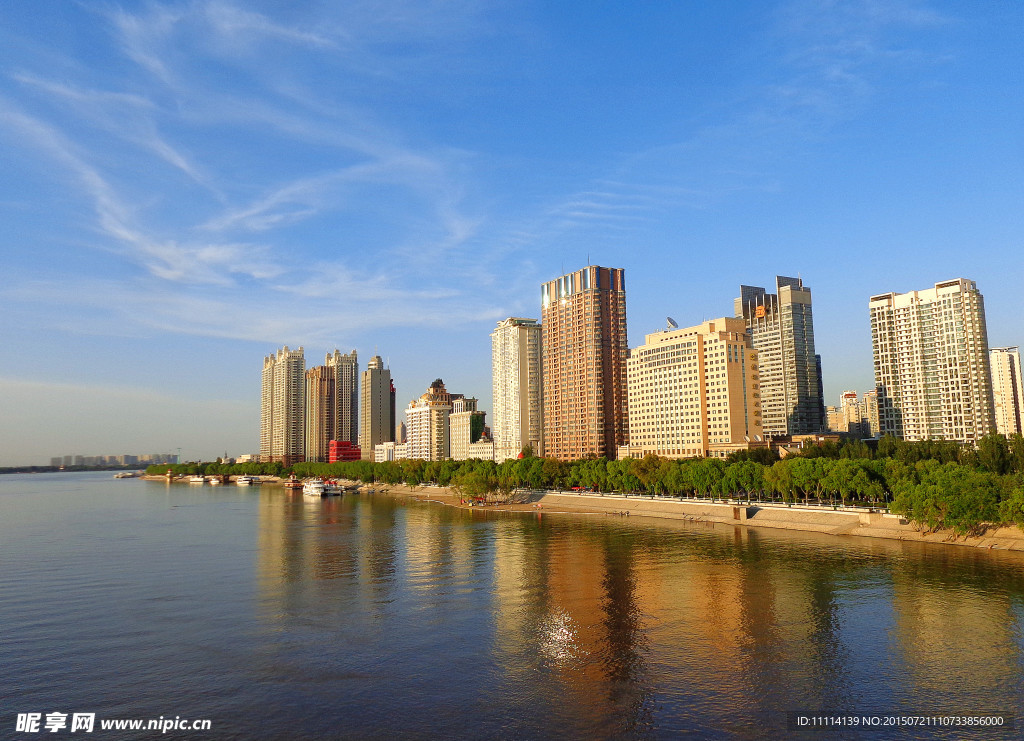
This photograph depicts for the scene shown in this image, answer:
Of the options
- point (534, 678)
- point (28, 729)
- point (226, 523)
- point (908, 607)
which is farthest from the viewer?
point (226, 523)

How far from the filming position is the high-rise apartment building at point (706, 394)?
180 metres

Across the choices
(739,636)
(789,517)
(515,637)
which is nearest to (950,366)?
(789,517)

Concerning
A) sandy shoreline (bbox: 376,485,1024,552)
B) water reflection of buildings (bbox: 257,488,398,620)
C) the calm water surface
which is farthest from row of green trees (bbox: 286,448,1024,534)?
water reflection of buildings (bbox: 257,488,398,620)

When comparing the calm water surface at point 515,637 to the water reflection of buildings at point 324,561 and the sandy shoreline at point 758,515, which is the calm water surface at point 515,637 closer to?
the water reflection of buildings at point 324,561

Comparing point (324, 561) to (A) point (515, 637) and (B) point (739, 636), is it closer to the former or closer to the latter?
(A) point (515, 637)

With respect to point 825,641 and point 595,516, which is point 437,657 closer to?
point 825,641

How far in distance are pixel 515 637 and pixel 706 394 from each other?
146894 millimetres

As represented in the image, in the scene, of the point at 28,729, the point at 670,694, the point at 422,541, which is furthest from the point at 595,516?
the point at 28,729

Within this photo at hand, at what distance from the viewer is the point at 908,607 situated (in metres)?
55.3

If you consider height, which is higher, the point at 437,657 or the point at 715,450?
the point at 715,450

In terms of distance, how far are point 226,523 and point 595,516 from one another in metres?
71.7

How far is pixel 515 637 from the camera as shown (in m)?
49.4

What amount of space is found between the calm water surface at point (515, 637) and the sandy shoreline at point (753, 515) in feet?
14.6

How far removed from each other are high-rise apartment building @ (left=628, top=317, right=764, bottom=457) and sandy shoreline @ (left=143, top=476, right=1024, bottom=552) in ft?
154
